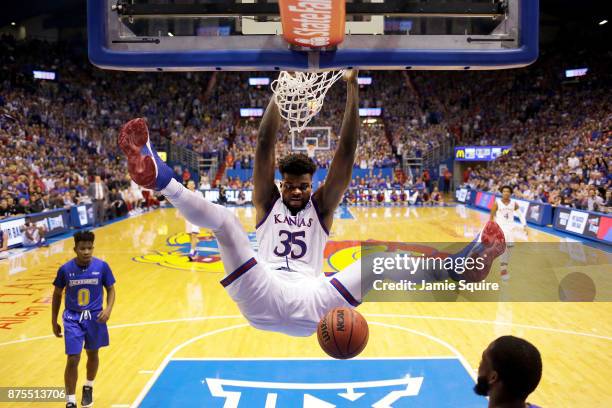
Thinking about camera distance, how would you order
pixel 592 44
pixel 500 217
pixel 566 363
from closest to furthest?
1. pixel 566 363
2. pixel 500 217
3. pixel 592 44

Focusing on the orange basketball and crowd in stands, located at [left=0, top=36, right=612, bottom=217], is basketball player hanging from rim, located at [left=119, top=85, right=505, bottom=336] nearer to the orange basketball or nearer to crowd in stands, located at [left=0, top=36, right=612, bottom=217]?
the orange basketball

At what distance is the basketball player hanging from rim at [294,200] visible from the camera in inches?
135

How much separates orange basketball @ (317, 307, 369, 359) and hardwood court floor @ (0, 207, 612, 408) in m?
2.96

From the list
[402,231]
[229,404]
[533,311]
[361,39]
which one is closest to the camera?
[361,39]

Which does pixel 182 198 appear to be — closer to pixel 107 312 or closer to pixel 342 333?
pixel 342 333

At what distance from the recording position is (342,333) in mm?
3100

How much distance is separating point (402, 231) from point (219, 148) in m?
15.7

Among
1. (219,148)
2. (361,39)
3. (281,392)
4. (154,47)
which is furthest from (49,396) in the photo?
(219,148)

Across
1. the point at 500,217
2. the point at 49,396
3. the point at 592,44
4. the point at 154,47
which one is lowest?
the point at 49,396

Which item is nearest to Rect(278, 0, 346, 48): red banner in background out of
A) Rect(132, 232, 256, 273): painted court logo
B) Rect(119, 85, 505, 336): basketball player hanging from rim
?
Rect(119, 85, 505, 336): basketball player hanging from rim

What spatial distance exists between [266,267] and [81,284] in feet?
8.79

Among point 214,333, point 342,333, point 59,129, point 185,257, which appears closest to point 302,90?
point 342,333

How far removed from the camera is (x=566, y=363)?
602 cm

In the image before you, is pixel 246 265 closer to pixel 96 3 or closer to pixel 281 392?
pixel 96 3
